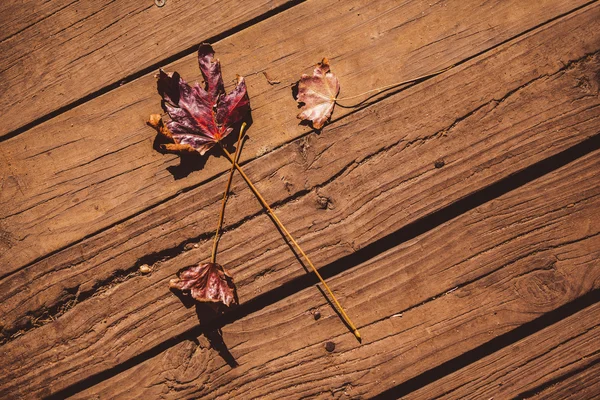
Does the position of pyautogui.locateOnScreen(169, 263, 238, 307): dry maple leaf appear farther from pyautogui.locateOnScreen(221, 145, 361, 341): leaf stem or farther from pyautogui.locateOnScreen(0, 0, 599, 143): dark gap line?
pyautogui.locateOnScreen(0, 0, 599, 143): dark gap line

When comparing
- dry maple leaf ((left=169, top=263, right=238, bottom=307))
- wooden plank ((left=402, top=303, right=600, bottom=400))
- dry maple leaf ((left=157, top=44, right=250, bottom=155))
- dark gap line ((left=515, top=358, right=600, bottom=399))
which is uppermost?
dry maple leaf ((left=157, top=44, right=250, bottom=155))

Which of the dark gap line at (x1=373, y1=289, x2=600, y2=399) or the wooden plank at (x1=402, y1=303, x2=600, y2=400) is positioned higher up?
the dark gap line at (x1=373, y1=289, x2=600, y2=399)

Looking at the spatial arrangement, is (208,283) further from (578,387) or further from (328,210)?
(578,387)

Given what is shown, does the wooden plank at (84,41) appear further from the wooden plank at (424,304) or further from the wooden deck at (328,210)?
the wooden plank at (424,304)

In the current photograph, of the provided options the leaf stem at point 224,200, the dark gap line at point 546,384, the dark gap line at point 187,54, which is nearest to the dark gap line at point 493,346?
the dark gap line at point 546,384

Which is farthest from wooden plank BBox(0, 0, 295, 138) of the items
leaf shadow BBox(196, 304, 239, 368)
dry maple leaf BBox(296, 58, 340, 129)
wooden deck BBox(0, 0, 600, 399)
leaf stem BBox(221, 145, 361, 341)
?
leaf shadow BBox(196, 304, 239, 368)

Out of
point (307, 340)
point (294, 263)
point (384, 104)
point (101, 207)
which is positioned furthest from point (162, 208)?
point (384, 104)

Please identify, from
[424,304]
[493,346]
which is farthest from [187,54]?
[493,346]
